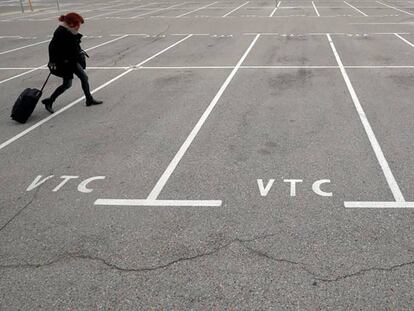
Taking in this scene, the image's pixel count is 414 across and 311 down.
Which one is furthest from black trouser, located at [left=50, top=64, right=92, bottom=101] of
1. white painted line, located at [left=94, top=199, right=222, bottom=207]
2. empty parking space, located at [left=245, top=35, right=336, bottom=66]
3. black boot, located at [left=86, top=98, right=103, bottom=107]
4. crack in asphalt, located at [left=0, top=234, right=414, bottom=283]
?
empty parking space, located at [left=245, top=35, right=336, bottom=66]

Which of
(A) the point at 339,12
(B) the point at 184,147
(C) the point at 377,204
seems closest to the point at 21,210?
(B) the point at 184,147

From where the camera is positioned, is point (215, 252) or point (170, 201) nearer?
point (215, 252)

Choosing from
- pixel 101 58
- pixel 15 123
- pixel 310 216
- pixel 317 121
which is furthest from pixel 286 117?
pixel 101 58

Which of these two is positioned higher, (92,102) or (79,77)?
(79,77)

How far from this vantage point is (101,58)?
46.0 ft

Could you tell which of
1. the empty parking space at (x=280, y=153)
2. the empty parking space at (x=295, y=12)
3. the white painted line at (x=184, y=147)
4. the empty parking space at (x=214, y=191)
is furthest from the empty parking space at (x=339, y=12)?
the empty parking space at (x=280, y=153)

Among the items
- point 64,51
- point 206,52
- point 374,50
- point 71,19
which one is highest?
point 71,19

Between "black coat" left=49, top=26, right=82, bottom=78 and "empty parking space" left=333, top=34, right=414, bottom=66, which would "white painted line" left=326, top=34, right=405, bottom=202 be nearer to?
"empty parking space" left=333, top=34, right=414, bottom=66

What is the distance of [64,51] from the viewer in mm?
8031

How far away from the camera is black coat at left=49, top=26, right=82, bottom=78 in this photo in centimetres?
791

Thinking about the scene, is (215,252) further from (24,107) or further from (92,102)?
(92,102)

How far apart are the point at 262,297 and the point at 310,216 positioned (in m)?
1.44

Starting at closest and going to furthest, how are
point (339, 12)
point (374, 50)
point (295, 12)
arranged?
point (374, 50) < point (339, 12) < point (295, 12)

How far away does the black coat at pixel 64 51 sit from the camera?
26.0 ft
